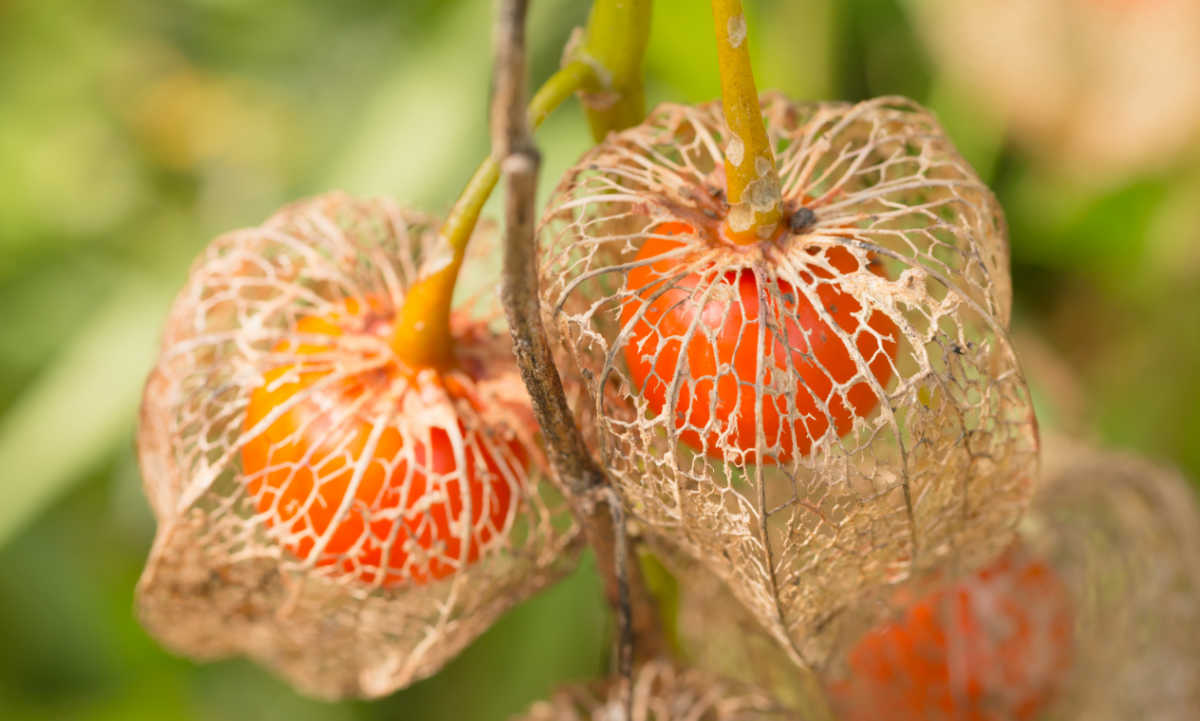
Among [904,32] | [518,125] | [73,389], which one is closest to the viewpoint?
[518,125]

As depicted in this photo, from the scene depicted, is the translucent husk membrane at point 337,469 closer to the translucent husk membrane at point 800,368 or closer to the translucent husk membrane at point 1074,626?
the translucent husk membrane at point 800,368

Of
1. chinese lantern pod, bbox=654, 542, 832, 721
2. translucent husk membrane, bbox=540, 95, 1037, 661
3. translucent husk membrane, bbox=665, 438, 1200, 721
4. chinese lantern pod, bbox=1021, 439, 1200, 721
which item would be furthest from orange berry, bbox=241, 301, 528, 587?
chinese lantern pod, bbox=1021, 439, 1200, 721

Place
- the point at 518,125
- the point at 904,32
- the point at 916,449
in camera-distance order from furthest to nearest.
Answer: the point at 904,32
the point at 916,449
the point at 518,125

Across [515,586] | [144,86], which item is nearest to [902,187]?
[515,586]

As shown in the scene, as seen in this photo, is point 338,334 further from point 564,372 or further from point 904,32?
point 904,32

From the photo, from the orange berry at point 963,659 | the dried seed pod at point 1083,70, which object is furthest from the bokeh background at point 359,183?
the orange berry at point 963,659

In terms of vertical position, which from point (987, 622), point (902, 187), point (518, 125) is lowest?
point (987, 622)

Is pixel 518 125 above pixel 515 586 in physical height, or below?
above

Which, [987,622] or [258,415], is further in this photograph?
[987,622]
